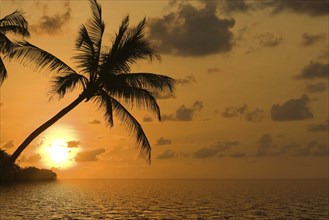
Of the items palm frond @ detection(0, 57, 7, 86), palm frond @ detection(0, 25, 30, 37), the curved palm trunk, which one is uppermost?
palm frond @ detection(0, 25, 30, 37)

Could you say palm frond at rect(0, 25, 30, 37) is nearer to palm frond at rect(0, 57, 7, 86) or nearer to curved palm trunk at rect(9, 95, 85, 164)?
palm frond at rect(0, 57, 7, 86)

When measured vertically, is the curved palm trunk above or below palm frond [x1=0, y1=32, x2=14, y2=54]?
below

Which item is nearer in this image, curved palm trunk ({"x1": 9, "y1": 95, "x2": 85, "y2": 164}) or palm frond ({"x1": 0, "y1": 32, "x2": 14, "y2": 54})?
curved palm trunk ({"x1": 9, "y1": 95, "x2": 85, "y2": 164})

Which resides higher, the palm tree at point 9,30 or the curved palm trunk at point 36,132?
the palm tree at point 9,30

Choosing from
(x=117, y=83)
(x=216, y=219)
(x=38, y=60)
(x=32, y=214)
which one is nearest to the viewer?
(x=38, y=60)

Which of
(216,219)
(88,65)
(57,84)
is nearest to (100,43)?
(88,65)

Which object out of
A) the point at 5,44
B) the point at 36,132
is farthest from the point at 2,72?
the point at 36,132

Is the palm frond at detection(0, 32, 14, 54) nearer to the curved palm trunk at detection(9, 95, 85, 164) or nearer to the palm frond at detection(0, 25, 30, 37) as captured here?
the palm frond at detection(0, 25, 30, 37)

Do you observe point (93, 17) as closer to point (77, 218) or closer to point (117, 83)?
point (117, 83)

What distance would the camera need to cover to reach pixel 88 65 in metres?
19.2

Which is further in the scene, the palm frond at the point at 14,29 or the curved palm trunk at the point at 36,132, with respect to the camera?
the palm frond at the point at 14,29

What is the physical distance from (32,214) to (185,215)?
22.2 m

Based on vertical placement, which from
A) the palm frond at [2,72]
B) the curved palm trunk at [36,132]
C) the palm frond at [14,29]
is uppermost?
the palm frond at [14,29]

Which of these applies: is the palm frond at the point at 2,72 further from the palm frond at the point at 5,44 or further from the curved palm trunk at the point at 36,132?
the curved palm trunk at the point at 36,132
